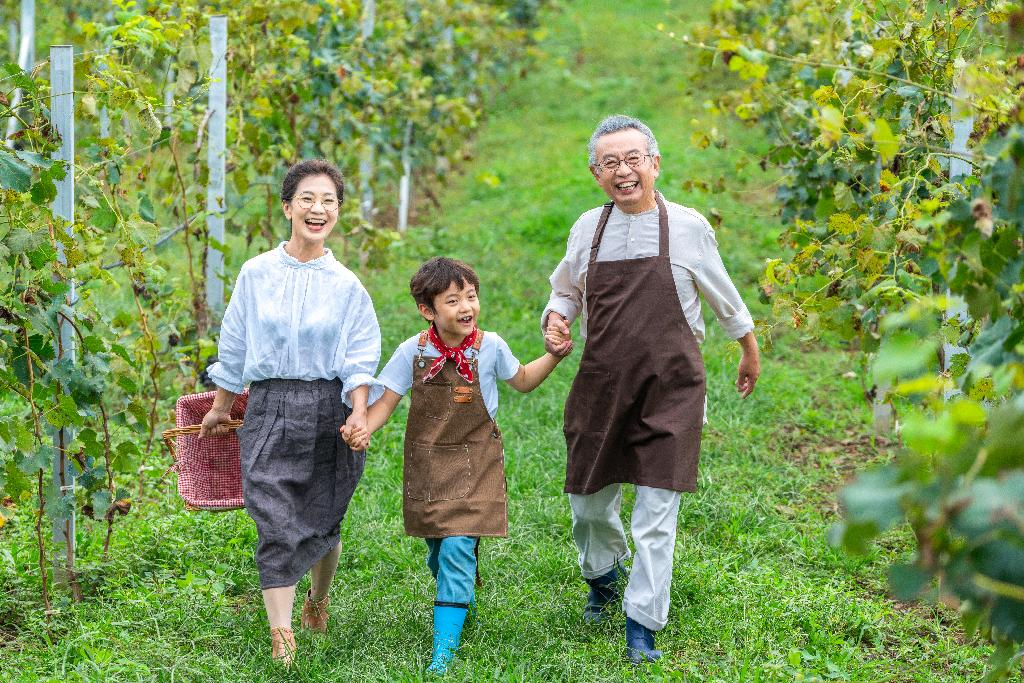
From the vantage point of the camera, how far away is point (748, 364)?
401cm

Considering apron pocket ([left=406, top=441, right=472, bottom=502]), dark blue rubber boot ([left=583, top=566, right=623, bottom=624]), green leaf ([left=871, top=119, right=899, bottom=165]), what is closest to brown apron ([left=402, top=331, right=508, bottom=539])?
apron pocket ([left=406, top=441, right=472, bottom=502])

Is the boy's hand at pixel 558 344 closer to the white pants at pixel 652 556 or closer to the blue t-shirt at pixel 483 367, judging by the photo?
the blue t-shirt at pixel 483 367

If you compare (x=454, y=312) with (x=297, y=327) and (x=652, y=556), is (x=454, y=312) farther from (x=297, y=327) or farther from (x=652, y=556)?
(x=652, y=556)

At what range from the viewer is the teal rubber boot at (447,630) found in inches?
145

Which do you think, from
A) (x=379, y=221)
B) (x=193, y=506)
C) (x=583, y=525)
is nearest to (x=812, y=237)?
(x=583, y=525)

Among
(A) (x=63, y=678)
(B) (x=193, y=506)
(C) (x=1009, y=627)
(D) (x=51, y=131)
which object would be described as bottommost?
(A) (x=63, y=678)

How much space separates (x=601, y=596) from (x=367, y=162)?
17.9ft

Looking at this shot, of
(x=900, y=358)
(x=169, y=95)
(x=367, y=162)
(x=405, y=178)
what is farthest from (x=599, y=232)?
(x=405, y=178)

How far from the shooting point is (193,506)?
13.0ft

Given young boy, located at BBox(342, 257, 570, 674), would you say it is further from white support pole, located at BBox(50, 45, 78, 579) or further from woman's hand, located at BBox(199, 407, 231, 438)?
white support pole, located at BBox(50, 45, 78, 579)

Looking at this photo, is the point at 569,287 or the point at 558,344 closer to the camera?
the point at 558,344

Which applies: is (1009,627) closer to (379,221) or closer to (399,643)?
(399,643)

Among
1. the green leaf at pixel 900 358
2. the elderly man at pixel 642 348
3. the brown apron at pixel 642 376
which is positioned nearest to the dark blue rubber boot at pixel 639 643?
the elderly man at pixel 642 348

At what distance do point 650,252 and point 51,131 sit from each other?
6.33 feet
